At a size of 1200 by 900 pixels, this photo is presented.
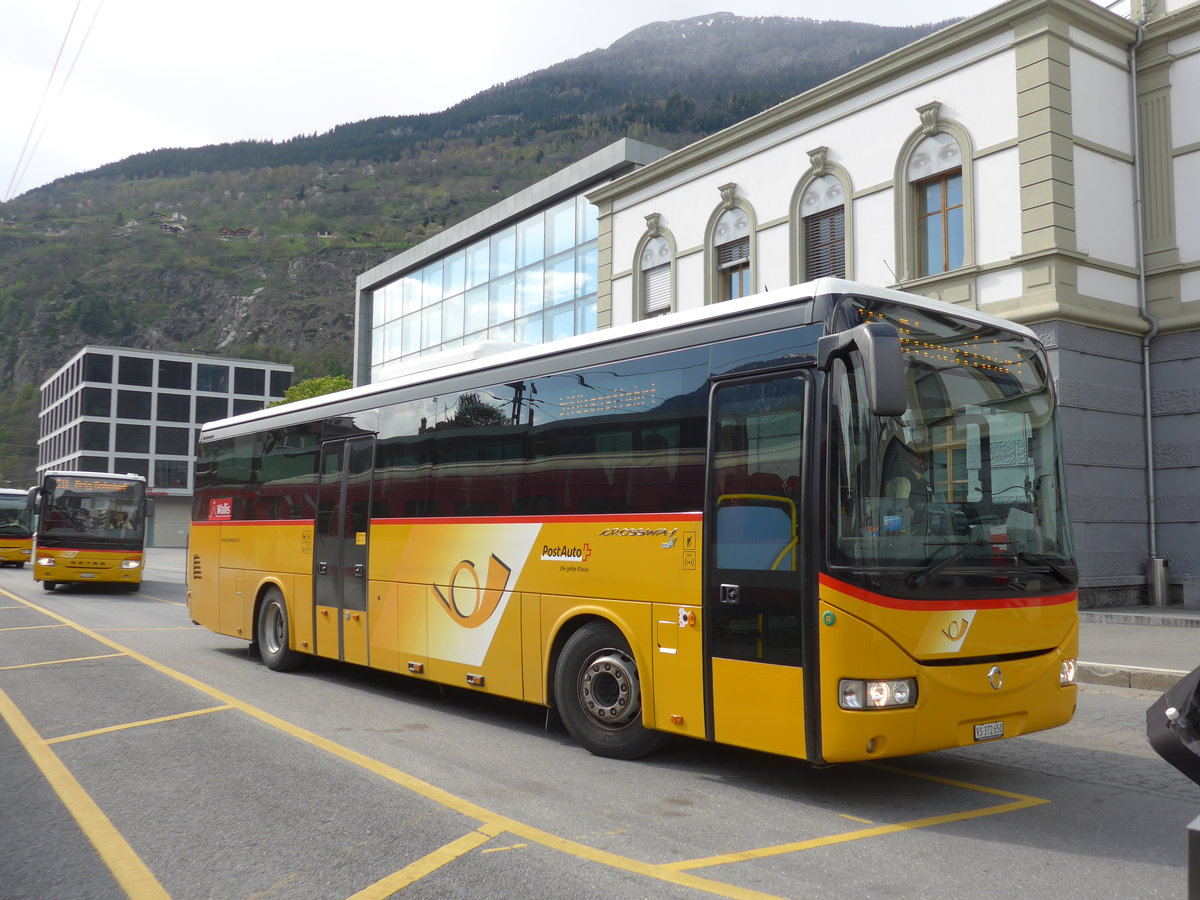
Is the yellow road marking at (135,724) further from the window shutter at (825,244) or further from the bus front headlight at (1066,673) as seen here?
the window shutter at (825,244)

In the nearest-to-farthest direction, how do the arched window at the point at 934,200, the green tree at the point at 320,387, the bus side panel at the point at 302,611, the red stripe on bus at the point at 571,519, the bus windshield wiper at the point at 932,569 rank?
the bus windshield wiper at the point at 932,569 → the red stripe on bus at the point at 571,519 → the bus side panel at the point at 302,611 → the arched window at the point at 934,200 → the green tree at the point at 320,387

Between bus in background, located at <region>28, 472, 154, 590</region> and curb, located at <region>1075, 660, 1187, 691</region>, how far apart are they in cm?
2095

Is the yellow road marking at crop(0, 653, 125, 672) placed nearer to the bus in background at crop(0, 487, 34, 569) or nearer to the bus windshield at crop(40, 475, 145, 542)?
the bus windshield at crop(40, 475, 145, 542)

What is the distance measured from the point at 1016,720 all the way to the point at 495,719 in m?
4.22

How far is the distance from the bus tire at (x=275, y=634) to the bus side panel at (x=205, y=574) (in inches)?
54.9

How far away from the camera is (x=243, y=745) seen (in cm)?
727

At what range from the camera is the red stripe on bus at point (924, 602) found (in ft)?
18.1

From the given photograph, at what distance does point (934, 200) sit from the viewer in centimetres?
1834

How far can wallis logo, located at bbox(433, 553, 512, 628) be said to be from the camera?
8.10 metres

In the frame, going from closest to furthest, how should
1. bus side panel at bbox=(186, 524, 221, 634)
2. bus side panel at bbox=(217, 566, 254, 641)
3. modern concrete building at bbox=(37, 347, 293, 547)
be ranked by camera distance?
bus side panel at bbox=(217, 566, 254, 641)
bus side panel at bbox=(186, 524, 221, 634)
modern concrete building at bbox=(37, 347, 293, 547)

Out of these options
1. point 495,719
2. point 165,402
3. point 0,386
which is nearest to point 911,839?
point 495,719

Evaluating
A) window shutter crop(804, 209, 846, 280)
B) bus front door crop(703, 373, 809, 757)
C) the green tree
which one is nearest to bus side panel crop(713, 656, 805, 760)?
bus front door crop(703, 373, 809, 757)

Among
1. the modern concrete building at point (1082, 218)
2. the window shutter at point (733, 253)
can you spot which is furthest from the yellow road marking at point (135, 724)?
the window shutter at point (733, 253)

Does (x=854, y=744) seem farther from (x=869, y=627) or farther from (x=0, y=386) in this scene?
(x=0, y=386)
